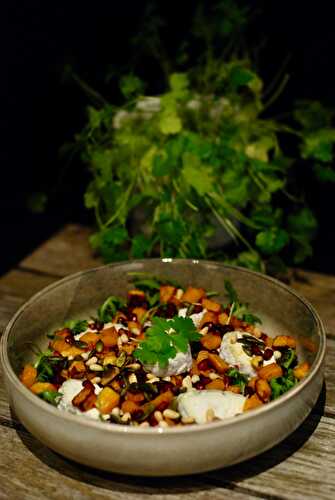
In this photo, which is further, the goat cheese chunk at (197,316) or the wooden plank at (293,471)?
the goat cheese chunk at (197,316)

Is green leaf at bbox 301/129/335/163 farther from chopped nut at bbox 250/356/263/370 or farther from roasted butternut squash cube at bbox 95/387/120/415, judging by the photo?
roasted butternut squash cube at bbox 95/387/120/415

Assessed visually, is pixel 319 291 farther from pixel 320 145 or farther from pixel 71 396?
pixel 71 396

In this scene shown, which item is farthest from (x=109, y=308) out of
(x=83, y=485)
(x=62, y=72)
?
(x=62, y=72)

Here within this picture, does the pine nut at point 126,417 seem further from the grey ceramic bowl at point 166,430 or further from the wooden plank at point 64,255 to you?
the wooden plank at point 64,255

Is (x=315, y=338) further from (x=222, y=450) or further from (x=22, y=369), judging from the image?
(x=22, y=369)

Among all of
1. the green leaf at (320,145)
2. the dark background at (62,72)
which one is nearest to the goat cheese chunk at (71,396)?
the dark background at (62,72)

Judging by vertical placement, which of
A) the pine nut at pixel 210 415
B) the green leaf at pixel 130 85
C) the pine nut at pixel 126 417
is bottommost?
the pine nut at pixel 126 417

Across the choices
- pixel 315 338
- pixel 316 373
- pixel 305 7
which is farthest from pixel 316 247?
pixel 316 373
